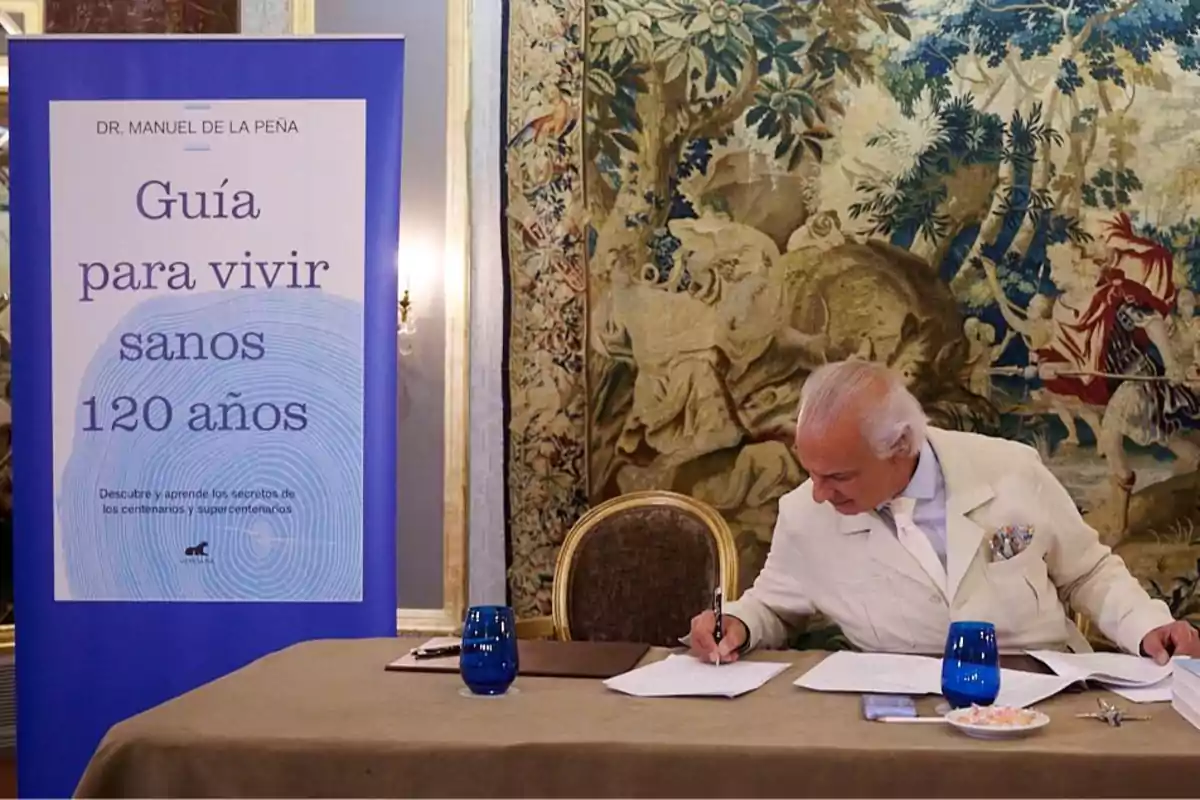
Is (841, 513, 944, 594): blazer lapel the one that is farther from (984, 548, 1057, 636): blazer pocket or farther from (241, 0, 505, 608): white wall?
(241, 0, 505, 608): white wall

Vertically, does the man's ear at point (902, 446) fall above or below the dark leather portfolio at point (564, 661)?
above

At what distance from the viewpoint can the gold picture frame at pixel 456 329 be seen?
13.4ft

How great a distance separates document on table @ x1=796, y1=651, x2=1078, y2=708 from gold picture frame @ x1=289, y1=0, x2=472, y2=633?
6.70 ft

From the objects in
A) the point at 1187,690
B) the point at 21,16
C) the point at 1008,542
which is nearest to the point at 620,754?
the point at 1187,690

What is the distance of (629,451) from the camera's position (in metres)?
3.99

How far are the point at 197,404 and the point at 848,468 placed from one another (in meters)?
1.78

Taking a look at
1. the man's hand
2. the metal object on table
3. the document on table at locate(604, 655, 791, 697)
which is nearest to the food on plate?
the metal object on table

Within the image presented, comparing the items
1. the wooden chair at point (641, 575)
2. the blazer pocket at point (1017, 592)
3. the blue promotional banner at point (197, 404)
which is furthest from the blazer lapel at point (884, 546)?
the blue promotional banner at point (197, 404)

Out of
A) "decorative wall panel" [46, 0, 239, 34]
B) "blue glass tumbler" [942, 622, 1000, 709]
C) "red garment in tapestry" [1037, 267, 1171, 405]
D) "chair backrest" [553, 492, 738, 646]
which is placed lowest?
"chair backrest" [553, 492, 738, 646]

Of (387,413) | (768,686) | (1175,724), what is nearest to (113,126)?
(387,413)

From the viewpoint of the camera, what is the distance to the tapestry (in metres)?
3.77

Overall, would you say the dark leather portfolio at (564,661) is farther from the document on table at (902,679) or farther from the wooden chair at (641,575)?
the wooden chair at (641,575)

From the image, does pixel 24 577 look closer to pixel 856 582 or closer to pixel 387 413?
pixel 387 413

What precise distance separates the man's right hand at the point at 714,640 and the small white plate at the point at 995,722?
22.2 inches
